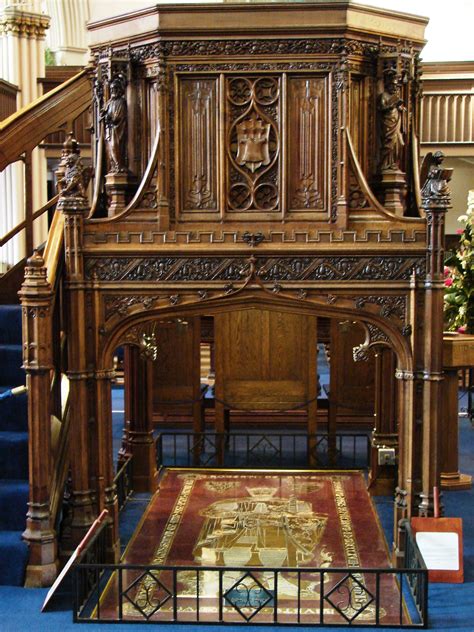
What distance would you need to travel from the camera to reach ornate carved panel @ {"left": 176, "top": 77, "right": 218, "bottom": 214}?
607 cm

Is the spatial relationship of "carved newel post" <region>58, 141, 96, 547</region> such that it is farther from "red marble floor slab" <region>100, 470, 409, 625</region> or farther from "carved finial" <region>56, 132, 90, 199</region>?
"red marble floor slab" <region>100, 470, 409, 625</region>

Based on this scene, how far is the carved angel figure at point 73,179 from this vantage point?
19.7 ft

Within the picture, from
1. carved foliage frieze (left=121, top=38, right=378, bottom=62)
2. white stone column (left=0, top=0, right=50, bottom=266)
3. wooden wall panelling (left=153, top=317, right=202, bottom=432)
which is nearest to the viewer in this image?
carved foliage frieze (left=121, top=38, right=378, bottom=62)

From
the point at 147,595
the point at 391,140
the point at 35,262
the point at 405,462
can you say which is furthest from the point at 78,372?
the point at 391,140

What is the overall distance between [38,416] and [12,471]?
0.73 metres

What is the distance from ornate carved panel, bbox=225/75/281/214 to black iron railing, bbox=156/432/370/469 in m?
3.67

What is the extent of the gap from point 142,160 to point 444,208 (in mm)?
2125

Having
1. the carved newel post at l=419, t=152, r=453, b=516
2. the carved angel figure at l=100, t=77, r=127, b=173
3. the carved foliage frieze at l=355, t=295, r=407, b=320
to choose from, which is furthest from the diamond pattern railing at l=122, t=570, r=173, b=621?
the carved angel figure at l=100, t=77, r=127, b=173

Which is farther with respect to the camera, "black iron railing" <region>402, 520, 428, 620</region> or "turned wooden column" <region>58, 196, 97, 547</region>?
"turned wooden column" <region>58, 196, 97, 547</region>

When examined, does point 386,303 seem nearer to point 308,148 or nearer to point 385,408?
point 308,148

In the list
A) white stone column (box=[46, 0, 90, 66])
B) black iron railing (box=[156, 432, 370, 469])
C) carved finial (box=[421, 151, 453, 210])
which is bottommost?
black iron railing (box=[156, 432, 370, 469])

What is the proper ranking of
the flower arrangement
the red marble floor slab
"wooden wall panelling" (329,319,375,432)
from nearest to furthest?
the red marble floor slab, the flower arrangement, "wooden wall panelling" (329,319,375,432)

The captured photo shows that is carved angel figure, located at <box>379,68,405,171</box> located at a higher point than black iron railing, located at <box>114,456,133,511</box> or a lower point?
higher

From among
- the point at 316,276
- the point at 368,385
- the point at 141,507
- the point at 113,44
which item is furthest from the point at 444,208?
the point at 368,385
